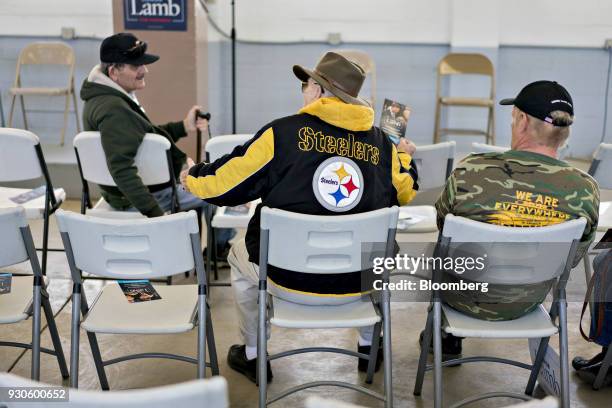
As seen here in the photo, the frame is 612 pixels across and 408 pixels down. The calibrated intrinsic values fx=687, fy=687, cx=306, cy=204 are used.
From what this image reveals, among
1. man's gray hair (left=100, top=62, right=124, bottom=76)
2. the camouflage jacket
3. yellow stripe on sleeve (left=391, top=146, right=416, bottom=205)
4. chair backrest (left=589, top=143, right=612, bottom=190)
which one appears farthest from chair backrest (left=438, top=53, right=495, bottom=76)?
the camouflage jacket

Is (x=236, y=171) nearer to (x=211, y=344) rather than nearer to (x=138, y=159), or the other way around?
(x=211, y=344)

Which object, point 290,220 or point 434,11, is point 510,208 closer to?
point 290,220

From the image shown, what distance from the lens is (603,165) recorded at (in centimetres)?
319

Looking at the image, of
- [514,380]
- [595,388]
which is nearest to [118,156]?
[514,380]

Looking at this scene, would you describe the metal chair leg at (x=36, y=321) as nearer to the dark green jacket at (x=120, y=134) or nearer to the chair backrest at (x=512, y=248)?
Answer: the dark green jacket at (x=120, y=134)

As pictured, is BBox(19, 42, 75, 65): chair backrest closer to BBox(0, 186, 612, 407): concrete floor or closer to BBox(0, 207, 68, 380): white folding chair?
BBox(0, 186, 612, 407): concrete floor

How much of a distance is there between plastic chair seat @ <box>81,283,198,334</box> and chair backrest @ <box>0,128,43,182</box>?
99cm

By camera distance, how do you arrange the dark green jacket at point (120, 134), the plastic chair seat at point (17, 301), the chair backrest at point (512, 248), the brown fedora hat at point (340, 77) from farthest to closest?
1. the dark green jacket at point (120, 134)
2. the brown fedora hat at point (340, 77)
3. the plastic chair seat at point (17, 301)
4. the chair backrest at point (512, 248)

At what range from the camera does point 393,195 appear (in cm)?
247

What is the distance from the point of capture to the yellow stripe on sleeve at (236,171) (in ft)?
7.36

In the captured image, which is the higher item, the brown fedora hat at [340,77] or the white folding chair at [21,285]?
the brown fedora hat at [340,77]

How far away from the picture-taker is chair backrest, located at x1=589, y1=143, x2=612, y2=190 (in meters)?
3.15

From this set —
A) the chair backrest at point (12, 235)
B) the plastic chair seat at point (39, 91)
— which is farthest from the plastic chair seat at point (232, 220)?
the plastic chair seat at point (39, 91)

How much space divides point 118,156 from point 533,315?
1.82m
